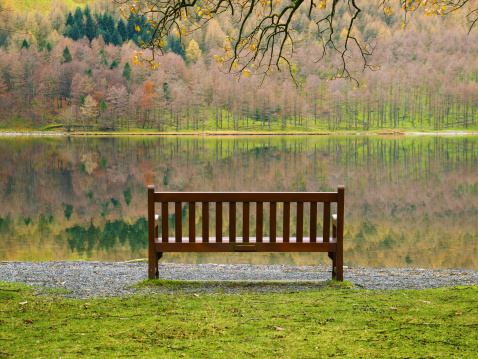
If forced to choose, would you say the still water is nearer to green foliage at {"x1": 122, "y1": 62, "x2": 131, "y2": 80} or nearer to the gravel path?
the gravel path

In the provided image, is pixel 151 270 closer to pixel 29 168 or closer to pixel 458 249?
pixel 458 249

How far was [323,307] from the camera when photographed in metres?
5.47

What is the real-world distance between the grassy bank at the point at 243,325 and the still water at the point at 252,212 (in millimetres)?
6470

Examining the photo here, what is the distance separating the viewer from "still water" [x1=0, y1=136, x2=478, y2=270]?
13.5 metres

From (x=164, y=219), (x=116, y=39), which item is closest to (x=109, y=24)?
(x=116, y=39)

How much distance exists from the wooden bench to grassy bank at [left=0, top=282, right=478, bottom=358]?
2.82 feet

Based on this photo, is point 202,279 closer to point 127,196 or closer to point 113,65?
point 127,196

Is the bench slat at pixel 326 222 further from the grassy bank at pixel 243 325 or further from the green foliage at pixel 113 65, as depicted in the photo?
the green foliage at pixel 113 65

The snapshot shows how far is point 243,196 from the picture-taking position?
6.76 m

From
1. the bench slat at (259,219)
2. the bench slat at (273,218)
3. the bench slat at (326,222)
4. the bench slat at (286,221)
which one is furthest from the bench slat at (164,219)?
the bench slat at (326,222)

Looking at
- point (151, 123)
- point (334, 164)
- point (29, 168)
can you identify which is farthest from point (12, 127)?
point (334, 164)

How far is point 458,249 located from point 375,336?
10.9 meters

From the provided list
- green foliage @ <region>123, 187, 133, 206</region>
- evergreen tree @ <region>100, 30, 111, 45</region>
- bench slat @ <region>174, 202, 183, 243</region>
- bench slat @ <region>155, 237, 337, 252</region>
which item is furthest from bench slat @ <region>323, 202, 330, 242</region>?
evergreen tree @ <region>100, 30, 111, 45</region>

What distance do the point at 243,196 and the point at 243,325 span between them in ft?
7.67
